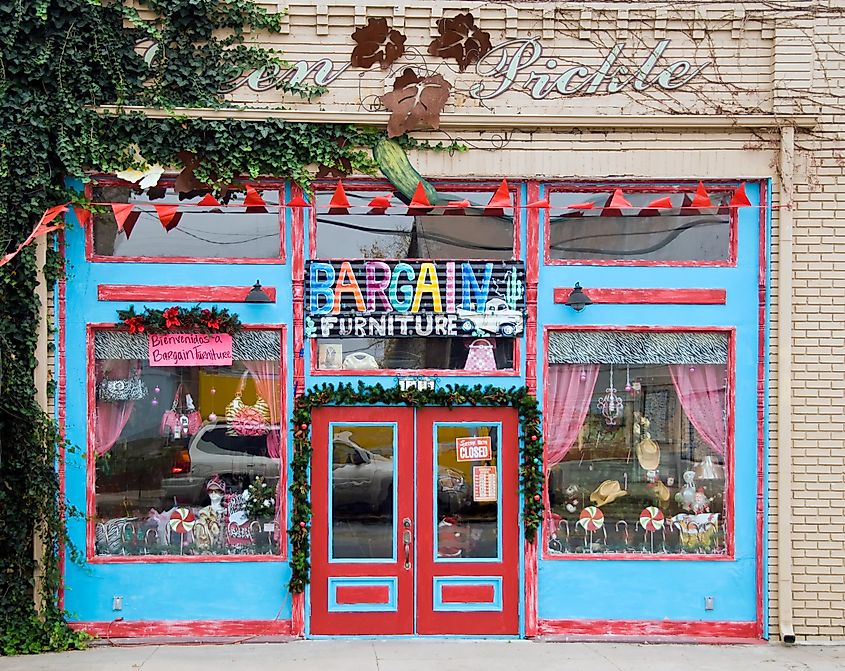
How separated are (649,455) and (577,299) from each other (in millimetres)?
1667

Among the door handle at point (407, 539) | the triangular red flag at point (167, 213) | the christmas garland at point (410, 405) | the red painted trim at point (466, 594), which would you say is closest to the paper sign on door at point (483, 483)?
the christmas garland at point (410, 405)

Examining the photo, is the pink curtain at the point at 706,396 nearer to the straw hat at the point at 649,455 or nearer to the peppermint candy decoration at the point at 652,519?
the straw hat at the point at 649,455

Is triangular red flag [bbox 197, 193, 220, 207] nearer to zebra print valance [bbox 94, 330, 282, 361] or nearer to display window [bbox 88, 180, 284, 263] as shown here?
display window [bbox 88, 180, 284, 263]

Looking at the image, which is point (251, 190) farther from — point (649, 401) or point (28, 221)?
point (649, 401)

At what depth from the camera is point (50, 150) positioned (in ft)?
25.4

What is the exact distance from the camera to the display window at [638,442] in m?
8.12

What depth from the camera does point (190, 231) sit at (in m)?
8.08

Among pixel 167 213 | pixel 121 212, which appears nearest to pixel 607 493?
pixel 167 213

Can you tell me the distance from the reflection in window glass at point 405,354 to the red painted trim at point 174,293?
75 cm

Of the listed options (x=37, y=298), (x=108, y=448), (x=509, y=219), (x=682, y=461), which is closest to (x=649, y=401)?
(x=682, y=461)

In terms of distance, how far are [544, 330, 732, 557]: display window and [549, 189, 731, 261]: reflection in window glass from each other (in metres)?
0.76

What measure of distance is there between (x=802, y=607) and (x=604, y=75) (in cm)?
525

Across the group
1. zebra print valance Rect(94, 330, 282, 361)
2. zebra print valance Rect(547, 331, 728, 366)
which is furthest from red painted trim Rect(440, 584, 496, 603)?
zebra print valance Rect(94, 330, 282, 361)

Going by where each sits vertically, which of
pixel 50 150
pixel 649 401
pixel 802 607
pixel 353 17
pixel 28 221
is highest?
pixel 353 17
